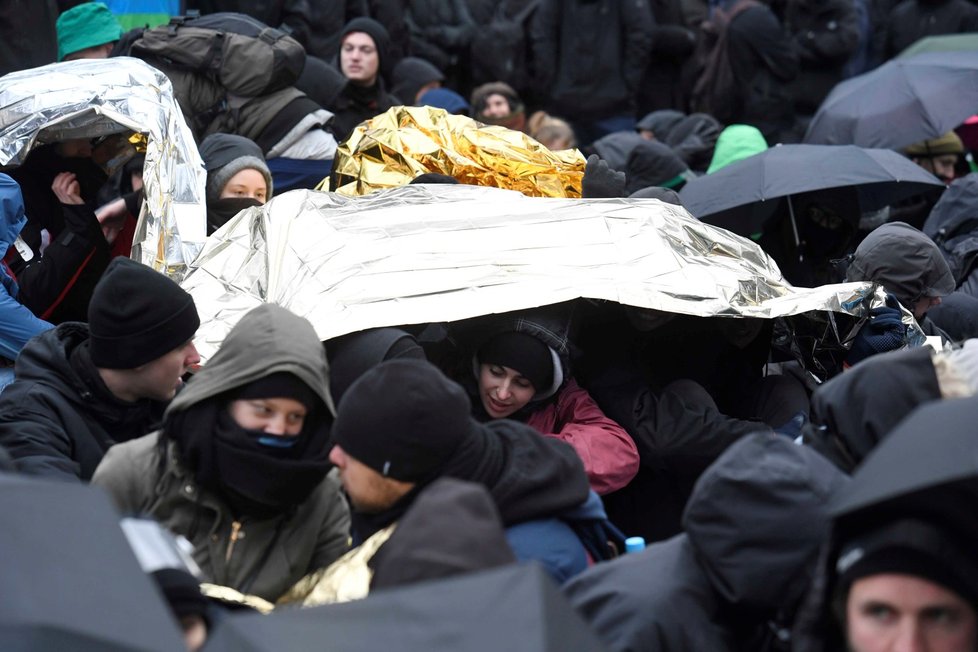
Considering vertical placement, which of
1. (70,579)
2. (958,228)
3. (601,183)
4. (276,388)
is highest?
(70,579)

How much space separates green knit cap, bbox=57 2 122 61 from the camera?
7.00m

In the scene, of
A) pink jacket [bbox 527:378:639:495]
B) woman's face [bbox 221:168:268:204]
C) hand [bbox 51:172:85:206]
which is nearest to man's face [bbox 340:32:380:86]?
woman's face [bbox 221:168:268:204]

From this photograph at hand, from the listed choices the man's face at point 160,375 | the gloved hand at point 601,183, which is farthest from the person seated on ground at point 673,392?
the man's face at point 160,375

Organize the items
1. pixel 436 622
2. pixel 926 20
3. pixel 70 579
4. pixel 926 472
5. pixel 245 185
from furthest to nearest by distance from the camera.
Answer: pixel 926 20 < pixel 245 185 < pixel 926 472 < pixel 70 579 < pixel 436 622

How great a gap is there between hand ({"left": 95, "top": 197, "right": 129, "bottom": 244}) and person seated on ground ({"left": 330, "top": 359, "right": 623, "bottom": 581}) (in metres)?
2.74

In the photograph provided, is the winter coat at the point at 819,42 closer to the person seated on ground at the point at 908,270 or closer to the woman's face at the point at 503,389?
the person seated on ground at the point at 908,270

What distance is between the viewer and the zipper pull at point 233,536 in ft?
12.5

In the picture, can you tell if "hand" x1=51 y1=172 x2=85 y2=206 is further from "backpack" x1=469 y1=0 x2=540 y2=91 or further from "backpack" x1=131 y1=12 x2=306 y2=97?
"backpack" x1=469 y1=0 x2=540 y2=91

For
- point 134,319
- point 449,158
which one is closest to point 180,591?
point 134,319

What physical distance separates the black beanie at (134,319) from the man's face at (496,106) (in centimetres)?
541

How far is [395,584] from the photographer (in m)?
2.72

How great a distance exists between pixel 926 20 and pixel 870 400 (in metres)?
9.21

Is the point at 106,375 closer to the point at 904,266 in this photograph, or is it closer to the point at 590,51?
the point at 904,266

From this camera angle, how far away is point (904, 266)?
229 inches
